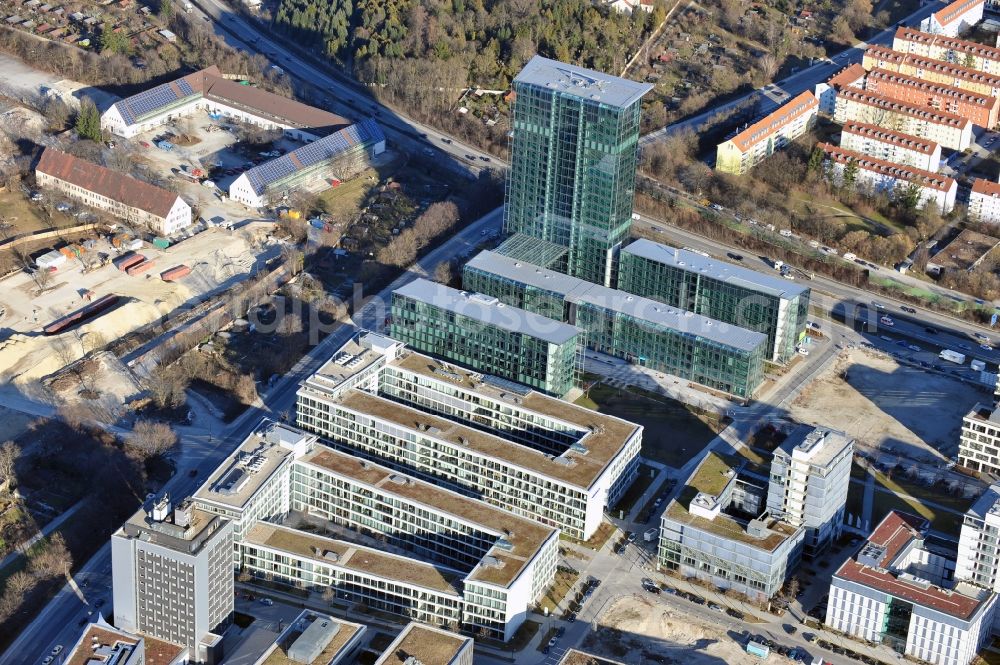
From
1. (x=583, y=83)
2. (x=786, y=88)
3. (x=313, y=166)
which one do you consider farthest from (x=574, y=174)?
(x=786, y=88)

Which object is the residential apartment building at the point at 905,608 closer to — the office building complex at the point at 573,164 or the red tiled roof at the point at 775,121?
the office building complex at the point at 573,164

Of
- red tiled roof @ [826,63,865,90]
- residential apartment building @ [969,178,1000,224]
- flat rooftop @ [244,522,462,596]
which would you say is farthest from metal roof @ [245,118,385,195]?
Answer: residential apartment building @ [969,178,1000,224]

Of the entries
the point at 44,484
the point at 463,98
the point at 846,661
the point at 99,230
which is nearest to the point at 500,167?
the point at 463,98

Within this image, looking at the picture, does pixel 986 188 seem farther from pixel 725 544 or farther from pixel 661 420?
pixel 725 544

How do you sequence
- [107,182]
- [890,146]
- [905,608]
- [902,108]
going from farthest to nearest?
[902,108]
[890,146]
[107,182]
[905,608]

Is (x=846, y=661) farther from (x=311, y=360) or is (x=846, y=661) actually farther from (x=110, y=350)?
(x=110, y=350)

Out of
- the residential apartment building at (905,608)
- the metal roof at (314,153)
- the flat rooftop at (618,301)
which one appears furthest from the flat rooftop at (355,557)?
the metal roof at (314,153)
